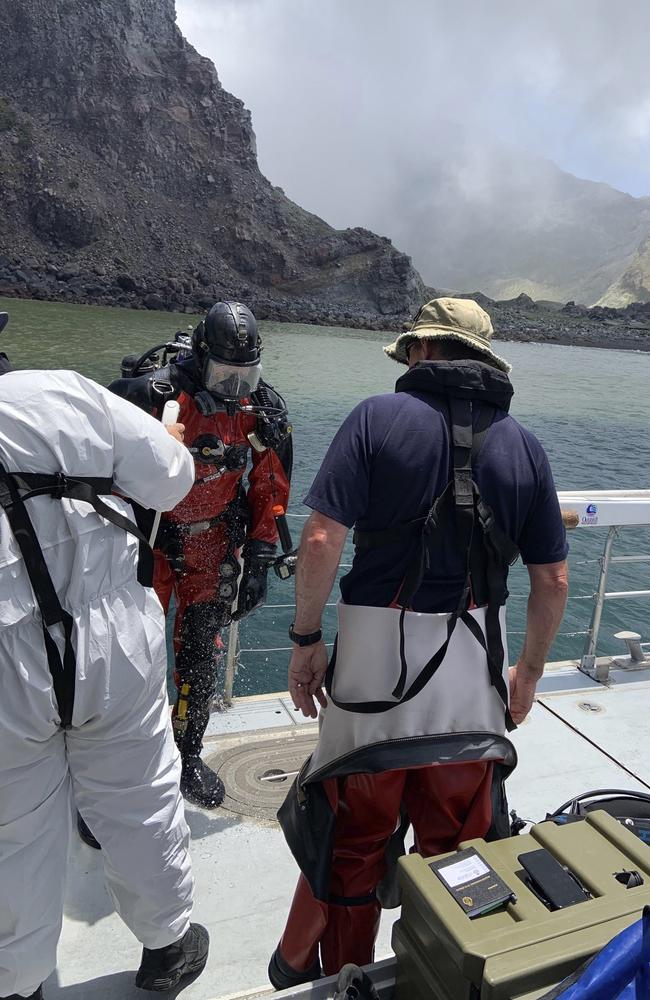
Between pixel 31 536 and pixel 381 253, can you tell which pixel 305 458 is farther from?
pixel 381 253

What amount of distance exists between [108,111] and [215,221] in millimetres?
15637

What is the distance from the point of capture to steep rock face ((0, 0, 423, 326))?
68.1m

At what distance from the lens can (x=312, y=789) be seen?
1.63 metres

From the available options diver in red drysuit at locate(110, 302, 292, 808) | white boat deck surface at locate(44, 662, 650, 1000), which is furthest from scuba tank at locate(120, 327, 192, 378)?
white boat deck surface at locate(44, 662, 650, 1000)

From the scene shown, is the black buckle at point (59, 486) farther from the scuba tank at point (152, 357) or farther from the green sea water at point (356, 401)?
the green sea water at point (356, 401)

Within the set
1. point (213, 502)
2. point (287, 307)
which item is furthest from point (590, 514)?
point (287, 307)

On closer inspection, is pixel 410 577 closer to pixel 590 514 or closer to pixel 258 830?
pixel 258 830

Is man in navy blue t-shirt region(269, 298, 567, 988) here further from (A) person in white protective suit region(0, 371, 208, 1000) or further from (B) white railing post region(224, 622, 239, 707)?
(B) white railing post region(224, 622, 239, 707)

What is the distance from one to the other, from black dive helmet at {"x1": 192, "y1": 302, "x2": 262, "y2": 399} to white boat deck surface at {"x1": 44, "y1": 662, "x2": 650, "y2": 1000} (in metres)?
1.37

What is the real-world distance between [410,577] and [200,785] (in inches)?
54.9

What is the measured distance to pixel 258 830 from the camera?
7.77 ft

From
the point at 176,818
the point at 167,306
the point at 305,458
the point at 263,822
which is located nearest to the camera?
the point at 176,818

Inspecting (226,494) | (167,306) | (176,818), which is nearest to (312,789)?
(176,818)

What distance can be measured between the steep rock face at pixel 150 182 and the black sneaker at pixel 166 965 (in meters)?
62.3
